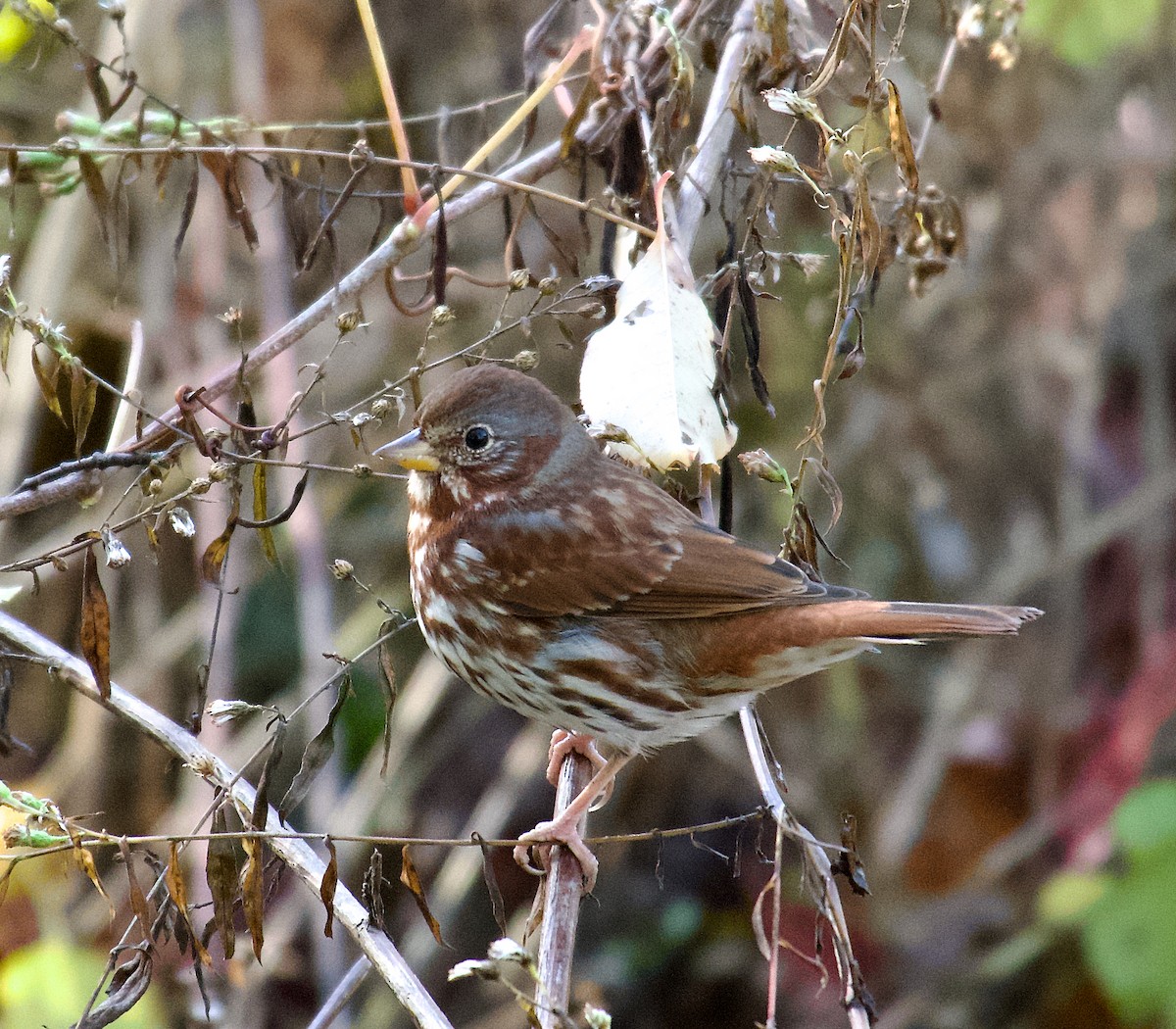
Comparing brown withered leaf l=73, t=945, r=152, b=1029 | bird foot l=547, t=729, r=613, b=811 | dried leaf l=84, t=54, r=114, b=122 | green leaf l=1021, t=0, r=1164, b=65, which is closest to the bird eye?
bird foot l=547, t=729, r=613, b=811

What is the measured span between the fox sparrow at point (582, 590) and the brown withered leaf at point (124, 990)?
103 cm

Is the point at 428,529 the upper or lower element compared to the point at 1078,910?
upper

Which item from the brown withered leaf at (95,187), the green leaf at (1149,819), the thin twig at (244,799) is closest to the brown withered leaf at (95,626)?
the thin twig at (244,799)

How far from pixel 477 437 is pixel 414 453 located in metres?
0.15

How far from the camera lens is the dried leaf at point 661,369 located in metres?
2.55

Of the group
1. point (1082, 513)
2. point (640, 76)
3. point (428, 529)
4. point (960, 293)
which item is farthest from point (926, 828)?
point (640, 76)

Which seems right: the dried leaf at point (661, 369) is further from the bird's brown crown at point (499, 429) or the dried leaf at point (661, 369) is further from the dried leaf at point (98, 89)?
the dried leaf at point (98, 89)

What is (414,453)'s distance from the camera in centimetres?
286

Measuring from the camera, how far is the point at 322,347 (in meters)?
4.99

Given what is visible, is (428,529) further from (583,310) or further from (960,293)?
(960,293)

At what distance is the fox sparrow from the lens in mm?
2885

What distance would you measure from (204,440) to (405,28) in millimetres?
3355

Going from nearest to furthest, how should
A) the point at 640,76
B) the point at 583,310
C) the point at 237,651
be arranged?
the point at 583,310 < the point at 640,76 < the point at 237,651

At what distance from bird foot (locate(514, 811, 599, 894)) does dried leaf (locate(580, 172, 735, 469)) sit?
778 mm
